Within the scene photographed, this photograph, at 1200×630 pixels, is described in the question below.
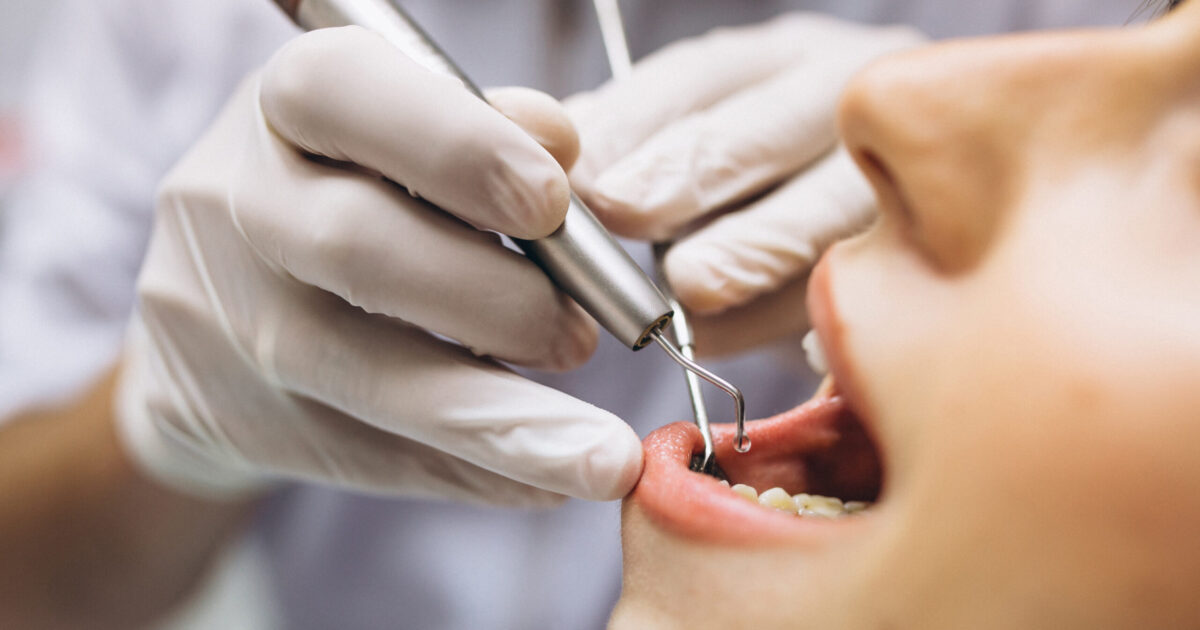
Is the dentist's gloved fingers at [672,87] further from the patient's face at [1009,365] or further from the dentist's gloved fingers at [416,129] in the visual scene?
the patient's face at [1009,365]

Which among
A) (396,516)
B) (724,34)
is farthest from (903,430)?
(396,516)

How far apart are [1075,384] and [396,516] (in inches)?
39.5

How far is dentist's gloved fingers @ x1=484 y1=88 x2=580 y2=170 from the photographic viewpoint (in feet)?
2.30

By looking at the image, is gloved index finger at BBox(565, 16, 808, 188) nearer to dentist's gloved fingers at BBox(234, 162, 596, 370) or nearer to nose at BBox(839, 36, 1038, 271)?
dentist's gloved fingers at BBox(234, 162, 596, 370)

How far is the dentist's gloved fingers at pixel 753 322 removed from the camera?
952 mm

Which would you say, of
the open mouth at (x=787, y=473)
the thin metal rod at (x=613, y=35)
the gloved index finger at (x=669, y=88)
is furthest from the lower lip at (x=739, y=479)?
the thin metal rod at (x=613, y=35)

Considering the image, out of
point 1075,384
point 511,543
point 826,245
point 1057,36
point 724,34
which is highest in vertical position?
point 1057,36

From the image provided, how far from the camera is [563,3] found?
1297mm

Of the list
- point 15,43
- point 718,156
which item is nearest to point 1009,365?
point 718,156

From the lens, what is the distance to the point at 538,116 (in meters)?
0.70

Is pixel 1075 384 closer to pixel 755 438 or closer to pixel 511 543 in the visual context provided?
pixel 755 438

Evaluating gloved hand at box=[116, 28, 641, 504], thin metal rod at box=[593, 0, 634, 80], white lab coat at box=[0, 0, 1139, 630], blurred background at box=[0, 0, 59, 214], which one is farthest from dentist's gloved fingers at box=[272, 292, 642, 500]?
blurred background at box=[0, 0, 59, 214]

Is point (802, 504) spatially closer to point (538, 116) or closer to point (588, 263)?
point (588, 263)

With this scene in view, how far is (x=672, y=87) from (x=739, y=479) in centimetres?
54
